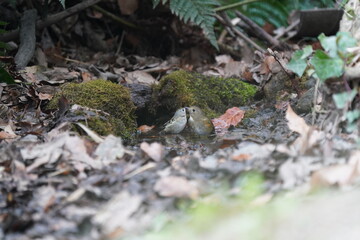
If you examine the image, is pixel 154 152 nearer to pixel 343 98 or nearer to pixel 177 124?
pixel 343 98

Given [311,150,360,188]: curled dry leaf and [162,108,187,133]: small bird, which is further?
Answer: [162,108,187,133]: small bird

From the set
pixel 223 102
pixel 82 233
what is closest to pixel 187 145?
pixel 223 102

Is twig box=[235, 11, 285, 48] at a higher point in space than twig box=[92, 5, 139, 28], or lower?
higher

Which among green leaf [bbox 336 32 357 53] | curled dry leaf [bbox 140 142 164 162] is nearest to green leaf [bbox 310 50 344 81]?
green leaf [bbox 336 32 357 53]

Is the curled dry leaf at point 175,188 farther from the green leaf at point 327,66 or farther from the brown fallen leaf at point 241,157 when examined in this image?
the green leaf at point 327,66

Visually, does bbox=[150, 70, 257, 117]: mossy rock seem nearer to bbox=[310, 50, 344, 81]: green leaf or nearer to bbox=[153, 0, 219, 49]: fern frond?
bbox=[153, 0, 219, 49]: fern frond

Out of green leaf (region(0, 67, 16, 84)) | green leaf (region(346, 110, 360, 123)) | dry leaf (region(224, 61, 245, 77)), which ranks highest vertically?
green leaf (region(346, 110, 360, 123))
